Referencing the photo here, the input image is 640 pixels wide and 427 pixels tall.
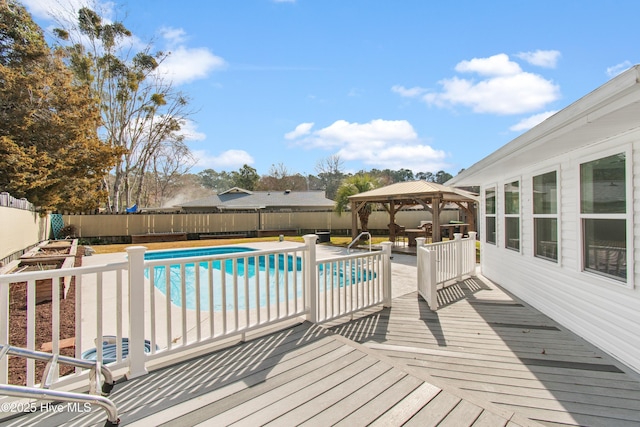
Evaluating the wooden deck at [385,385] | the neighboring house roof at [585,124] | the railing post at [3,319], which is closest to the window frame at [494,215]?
the neighboring house roof at [585,124]

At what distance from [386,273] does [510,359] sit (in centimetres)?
183

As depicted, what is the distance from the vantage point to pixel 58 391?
57.2 inches

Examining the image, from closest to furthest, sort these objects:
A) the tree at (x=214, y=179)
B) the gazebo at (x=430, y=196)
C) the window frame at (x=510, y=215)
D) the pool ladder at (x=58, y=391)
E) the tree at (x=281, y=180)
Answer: the pool ladder at (x=58, y=391)
the window frame at (x=510, y=215)
the gazebo at (x=430, y=196)
the tree at (x=281, y=180)
the tree at (x=214, y=179)

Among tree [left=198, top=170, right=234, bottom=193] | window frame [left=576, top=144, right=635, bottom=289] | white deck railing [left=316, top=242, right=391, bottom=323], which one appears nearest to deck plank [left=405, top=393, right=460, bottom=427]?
white deck railing [left=316, top=242, right=391, bottom=323]

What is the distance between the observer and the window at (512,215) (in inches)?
220

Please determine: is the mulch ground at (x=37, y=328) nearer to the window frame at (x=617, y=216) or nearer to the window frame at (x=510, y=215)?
the window frame at (x=617, y=216)

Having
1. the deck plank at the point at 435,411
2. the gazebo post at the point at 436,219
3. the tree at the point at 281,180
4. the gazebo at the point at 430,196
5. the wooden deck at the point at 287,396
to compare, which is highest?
the tree at the point at 281,180

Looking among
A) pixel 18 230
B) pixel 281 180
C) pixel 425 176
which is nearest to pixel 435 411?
pixel 18 230

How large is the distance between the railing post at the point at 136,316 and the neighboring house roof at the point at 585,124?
3.34 meters

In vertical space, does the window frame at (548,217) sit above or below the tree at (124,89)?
below

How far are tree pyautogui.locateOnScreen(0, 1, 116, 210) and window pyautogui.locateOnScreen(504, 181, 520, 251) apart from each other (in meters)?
11.9

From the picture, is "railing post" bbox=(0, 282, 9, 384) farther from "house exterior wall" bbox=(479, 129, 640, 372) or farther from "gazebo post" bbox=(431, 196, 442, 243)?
"gazebo post" bbox=(431, 196, 442, 243)

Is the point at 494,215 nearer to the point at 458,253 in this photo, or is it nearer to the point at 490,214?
the point at 490,214

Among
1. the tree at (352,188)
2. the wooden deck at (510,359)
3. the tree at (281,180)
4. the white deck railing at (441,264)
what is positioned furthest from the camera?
the tree at (281,180)
